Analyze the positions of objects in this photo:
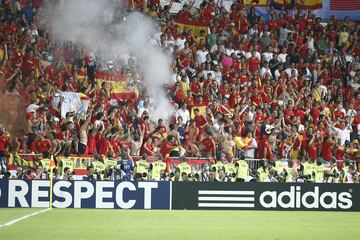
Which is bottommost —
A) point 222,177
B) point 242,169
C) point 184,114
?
point 222,177

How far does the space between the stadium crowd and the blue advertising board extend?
753 mm

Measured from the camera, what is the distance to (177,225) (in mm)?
14703

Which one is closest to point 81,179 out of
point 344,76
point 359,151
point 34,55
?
point 34,55

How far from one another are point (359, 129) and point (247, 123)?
3831 mm

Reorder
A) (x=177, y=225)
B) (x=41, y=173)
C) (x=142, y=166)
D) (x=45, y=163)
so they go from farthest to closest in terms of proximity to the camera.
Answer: (x=142, y=166) < (x=45, y=163) < (x=41, y=173) < (x=177, y=225)

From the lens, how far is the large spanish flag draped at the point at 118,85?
2384cm

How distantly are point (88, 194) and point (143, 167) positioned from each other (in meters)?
1.88

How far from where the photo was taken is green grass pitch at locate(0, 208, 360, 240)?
41.5ft

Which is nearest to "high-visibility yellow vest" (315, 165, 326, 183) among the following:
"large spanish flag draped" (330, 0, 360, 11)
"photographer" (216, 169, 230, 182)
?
"photographer" (216, 169, 230, 182)

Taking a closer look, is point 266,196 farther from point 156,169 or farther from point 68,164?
point 68,164

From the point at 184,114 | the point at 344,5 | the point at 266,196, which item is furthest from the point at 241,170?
the point at 344,5

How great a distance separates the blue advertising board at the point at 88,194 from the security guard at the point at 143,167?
1.07 meters

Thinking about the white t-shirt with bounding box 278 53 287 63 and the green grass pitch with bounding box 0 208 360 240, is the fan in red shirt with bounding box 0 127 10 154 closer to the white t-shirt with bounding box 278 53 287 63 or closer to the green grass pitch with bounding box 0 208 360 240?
the green grass pitch with bounding box 0 208 360 240

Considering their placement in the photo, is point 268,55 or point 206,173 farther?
point 268,55
